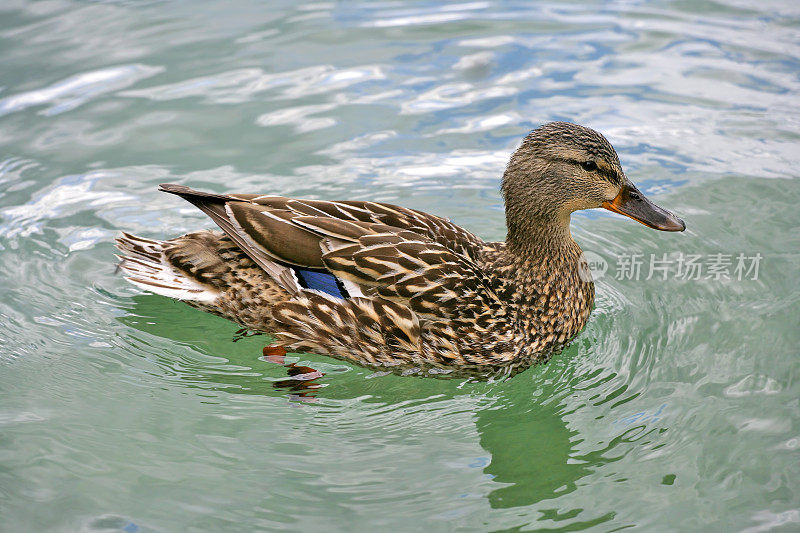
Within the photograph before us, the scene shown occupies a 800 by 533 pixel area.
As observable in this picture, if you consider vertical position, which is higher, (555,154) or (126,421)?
(555,154)

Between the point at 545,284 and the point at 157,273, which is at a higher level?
the point at 157,273

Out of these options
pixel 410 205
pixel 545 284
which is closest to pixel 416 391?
pixel 545 284

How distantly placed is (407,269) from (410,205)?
203cm

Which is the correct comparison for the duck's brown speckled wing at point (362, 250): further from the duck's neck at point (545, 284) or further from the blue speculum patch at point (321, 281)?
the duck's neck at point (545, 284)

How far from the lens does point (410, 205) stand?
26.1 ft

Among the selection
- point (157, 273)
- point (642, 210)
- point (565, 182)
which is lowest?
point (157, 273)

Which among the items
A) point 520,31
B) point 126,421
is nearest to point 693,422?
point 126,421

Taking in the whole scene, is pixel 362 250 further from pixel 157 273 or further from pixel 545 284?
pixel 157 273

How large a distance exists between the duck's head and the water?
2.99 ft

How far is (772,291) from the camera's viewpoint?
6.82 m

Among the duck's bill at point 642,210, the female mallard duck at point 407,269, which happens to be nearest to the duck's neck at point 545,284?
the female mallard duck at point 407,269

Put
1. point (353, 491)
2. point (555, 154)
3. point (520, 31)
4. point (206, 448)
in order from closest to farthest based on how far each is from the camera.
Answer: point (353, 491)
point (206, 448)
point (555, 154)
point (520, 31)

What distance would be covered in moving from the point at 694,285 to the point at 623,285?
0.54 meters

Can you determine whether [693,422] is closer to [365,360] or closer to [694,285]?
[694,285]
